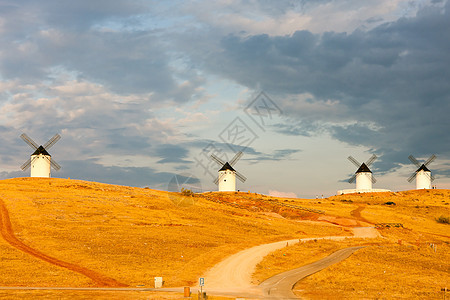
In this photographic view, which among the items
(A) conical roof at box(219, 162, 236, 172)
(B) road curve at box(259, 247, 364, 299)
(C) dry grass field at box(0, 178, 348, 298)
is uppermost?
(A) conical roof at box(219, 162, 236, 172)

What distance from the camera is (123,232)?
2452 inches

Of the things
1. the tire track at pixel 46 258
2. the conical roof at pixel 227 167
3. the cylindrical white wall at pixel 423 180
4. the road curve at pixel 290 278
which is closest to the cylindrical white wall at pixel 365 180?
the cylindrical white wall at pixel 423 180

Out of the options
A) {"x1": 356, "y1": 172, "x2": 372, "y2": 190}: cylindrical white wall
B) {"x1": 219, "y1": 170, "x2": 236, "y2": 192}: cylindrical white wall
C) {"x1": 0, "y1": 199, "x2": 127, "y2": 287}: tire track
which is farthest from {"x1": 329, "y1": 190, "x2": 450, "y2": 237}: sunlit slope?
{"x1": 0, "y1": 199, "x2": 127, "y2": 287}: tire track

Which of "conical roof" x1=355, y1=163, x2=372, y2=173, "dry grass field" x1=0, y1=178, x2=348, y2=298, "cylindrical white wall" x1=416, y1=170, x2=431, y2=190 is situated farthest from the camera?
"cylindrical white wall" x1=416, y1=170, x2=431, y2=190

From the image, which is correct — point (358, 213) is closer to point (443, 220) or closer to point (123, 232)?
point (443, 220)

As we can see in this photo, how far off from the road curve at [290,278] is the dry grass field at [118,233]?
308 inches

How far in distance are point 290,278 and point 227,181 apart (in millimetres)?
83063

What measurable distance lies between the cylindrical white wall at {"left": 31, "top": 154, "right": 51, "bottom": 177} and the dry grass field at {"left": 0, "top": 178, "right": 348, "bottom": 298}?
9343 mm

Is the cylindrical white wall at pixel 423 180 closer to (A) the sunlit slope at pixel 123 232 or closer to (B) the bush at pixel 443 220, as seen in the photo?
(B) the bush at pixel 443 220

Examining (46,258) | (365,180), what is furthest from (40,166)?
(365,180)

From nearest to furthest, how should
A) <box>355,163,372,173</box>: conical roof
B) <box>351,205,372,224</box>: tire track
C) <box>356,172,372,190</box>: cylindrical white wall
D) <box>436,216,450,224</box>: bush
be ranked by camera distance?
<box>351,205,372,224</box>: tire track → <box>436,216,450,224</box>: bush → <box>356,172,372,190</box>: cylindrical white wall → <box>355,163,372,173</box>: conical roof

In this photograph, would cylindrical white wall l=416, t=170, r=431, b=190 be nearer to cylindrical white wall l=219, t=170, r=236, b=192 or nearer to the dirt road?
cylindrical white wall l=219, t=170, r=236, b=192

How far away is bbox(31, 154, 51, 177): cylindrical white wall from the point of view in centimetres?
11206

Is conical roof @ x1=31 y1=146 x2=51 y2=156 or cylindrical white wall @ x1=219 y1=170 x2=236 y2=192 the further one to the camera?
cylindrical white wall @ x1=219 y1=170 x2=236 y2=192
